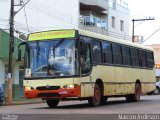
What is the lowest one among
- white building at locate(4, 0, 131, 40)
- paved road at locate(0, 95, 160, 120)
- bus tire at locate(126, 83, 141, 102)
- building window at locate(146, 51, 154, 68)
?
paved road at locate(0, 95, 160, 120)

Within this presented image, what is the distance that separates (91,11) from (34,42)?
114 feet

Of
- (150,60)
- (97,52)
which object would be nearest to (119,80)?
(97,52)

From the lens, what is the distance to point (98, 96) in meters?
23.7

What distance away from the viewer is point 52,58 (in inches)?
855

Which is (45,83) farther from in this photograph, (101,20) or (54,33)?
(101,20)

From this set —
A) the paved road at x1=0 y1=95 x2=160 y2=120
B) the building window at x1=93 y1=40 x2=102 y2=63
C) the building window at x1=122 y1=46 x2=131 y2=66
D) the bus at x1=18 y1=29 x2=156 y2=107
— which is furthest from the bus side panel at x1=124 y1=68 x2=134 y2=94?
the building window at x1=93 y1=40 x2=102 y2=63

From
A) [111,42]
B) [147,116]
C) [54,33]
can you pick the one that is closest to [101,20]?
[111,42]

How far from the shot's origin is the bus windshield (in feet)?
70.5

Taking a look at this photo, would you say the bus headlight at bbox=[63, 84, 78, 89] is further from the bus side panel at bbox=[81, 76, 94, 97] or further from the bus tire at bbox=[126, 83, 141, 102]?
the bus tire at bbox=[126, 83, 141, 102]

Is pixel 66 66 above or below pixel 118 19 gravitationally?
below

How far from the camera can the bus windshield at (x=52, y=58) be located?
2148 cm

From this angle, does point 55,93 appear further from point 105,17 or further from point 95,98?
point 105,17

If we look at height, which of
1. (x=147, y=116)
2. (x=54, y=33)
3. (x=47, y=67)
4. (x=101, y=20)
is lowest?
(x=147, y=116)

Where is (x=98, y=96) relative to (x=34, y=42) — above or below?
below
